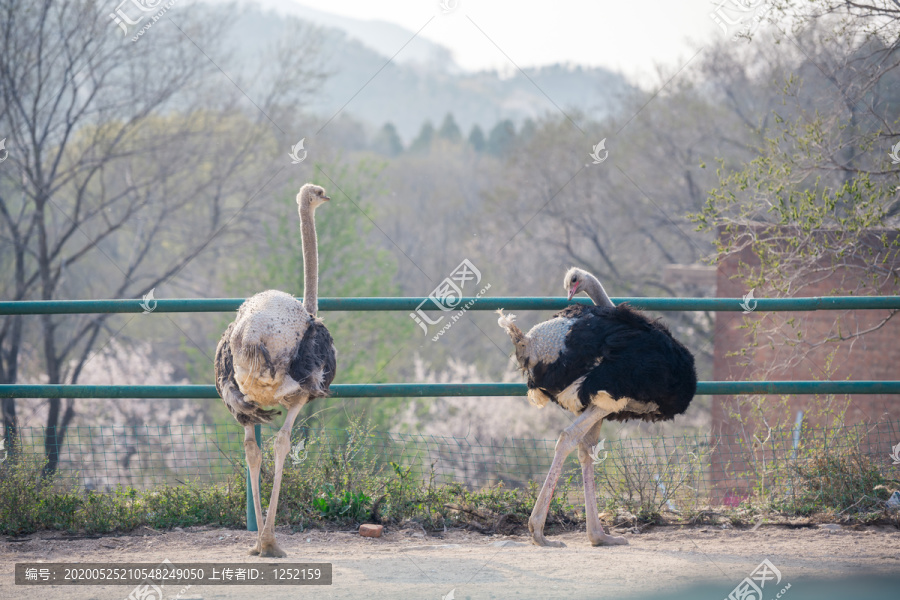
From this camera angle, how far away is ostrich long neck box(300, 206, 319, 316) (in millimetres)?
4891

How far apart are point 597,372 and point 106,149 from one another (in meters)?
17.7

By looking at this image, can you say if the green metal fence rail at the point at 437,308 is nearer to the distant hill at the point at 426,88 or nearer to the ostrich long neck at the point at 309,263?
the ostrich long neck at the point at 309,263

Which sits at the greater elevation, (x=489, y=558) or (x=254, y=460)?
(x=254, y=460)

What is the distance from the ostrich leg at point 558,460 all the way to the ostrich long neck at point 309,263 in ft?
5.11

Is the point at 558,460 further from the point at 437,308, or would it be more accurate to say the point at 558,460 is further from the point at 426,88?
the point at 426,88

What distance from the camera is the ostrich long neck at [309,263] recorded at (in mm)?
4891

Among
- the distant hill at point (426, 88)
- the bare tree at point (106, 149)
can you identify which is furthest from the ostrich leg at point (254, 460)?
the distant hill at point (426, 88)

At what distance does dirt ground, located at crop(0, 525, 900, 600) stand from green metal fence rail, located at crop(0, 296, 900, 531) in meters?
0.59

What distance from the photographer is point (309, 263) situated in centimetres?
506

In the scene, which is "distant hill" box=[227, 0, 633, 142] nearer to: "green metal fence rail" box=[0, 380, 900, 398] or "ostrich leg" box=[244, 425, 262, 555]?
"green metal fence rail" box=[0, 380, 900, 398]

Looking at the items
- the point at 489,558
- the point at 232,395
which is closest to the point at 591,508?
the point at 489,558

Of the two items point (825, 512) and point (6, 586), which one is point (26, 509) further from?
point (825, 512)

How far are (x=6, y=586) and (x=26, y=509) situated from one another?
1.11 meters

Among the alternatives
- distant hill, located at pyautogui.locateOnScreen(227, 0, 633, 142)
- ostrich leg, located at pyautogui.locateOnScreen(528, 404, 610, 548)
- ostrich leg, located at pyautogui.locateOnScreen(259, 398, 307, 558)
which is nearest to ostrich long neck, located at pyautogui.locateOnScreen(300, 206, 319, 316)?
ostrich leg, located at pyautogui.locateOnScreen(259, 398, 307, 558)
